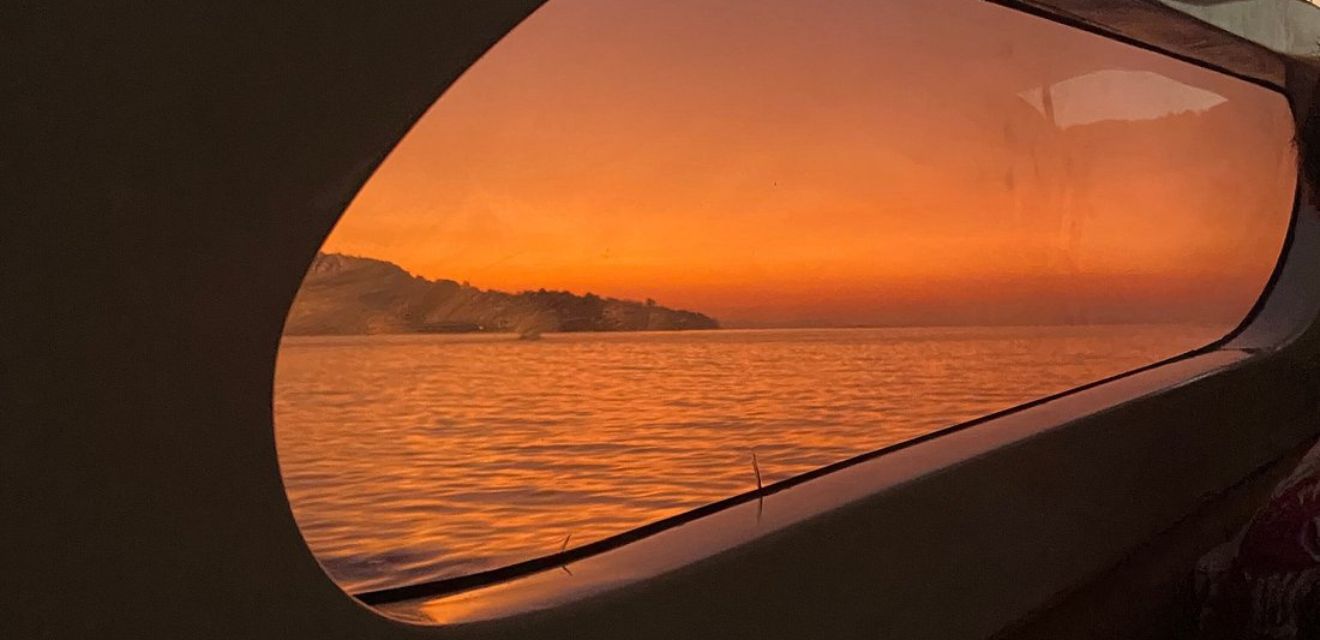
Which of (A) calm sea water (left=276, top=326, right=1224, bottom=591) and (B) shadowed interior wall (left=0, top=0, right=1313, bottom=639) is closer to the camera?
(B) shadowed interior wall (left=0, top=0, right=1313, bottom=639)

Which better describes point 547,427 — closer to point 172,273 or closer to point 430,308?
point 430,308

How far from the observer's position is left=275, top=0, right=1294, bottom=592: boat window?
1.82 ft

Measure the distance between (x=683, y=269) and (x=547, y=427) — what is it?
0.15m

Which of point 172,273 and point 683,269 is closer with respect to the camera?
point 172,273

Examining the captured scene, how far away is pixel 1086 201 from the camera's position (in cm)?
126

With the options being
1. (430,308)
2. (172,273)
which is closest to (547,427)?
(430,308)

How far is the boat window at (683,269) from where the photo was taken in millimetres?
554

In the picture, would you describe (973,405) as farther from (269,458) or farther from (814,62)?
(269,458)

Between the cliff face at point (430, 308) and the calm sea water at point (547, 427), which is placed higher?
the cliff face at point (430, 308)

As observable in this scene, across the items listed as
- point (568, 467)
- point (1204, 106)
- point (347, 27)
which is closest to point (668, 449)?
point (568, 467)

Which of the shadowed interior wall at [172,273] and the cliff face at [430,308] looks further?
the cliff face at [430,308]

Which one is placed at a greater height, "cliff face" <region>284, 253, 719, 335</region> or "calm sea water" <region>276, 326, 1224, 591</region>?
"cliff face" <region>284, 253, 719, 335</region>

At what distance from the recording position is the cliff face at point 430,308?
1.56ft

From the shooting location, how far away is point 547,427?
0.68 meters
